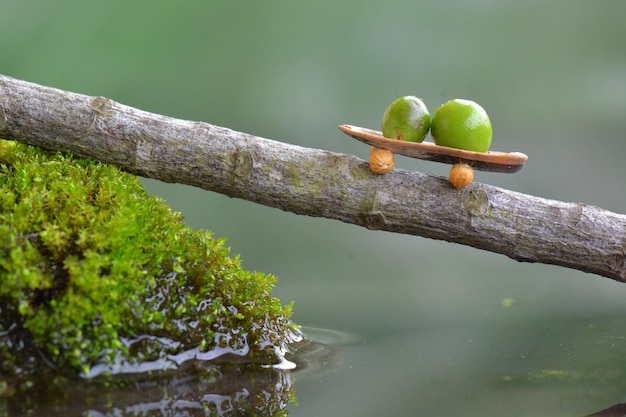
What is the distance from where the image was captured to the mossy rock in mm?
1890

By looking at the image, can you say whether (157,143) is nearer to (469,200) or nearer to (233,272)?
(233,272)

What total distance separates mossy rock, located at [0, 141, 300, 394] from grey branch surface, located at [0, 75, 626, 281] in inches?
4.0

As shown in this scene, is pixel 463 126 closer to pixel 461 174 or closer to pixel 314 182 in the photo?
pixel 461 174

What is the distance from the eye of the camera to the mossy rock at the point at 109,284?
6.20ft

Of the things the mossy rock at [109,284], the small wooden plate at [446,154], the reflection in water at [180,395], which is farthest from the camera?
the small wooden plate at [446,154]

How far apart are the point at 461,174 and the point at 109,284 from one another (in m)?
1.06

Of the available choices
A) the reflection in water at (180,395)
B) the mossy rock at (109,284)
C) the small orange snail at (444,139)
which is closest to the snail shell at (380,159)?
the small orange snail at (444,139)

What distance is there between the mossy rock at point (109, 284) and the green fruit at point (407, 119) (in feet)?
1.99

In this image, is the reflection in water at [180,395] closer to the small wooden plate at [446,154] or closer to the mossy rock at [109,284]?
the mossy rock at [109,284]

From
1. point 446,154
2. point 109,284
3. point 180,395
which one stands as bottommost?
point 180,395

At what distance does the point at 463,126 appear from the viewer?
221 cm

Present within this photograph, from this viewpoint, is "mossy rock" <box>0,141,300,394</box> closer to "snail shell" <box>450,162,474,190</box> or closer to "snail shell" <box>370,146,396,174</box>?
"snail shell" <box>370,146,396,174</box>

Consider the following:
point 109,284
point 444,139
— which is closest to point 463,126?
point 444,139

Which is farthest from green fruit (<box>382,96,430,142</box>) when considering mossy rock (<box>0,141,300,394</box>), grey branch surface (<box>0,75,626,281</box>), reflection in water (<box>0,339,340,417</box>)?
reflection in water (<box>0,339,340,417</box>)
